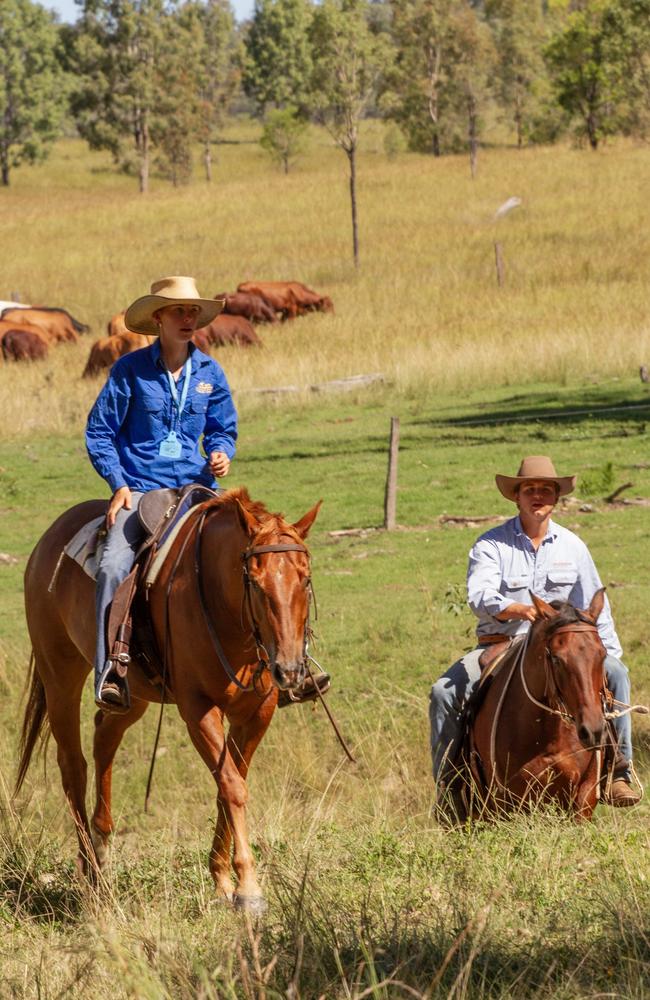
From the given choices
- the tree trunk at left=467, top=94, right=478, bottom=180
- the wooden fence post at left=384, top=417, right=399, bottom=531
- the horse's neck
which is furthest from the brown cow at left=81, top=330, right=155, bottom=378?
the tree trunk at left=467, top=94, right=478, bottom=180

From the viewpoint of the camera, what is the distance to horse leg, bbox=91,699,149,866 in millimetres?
7574

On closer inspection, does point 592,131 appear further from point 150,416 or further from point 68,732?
point 150,416

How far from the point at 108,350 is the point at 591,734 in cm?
2204

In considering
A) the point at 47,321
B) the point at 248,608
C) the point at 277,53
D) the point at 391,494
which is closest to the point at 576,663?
the point at 248,608

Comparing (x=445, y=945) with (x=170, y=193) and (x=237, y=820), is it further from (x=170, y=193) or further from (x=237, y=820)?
(x=170, y=193)

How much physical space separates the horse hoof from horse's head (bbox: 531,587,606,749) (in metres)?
1.50

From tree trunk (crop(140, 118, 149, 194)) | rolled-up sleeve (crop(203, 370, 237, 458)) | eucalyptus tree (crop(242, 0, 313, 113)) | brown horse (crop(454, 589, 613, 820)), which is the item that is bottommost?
brown horse (crop(454, 589, 613, 820))

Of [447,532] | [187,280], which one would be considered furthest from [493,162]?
[187,280]

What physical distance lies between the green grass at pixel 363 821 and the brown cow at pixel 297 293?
1299cm

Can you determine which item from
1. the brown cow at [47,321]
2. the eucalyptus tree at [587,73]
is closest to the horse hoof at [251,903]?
the brown cow at [47,321]

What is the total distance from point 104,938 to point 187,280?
12.1 ft

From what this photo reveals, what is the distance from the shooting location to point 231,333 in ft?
97.8

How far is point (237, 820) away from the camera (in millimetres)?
6109

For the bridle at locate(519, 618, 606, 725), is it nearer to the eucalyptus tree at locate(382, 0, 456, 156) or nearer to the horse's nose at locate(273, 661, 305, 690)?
the horse's nose at locate(273, 661, 305, 690)
